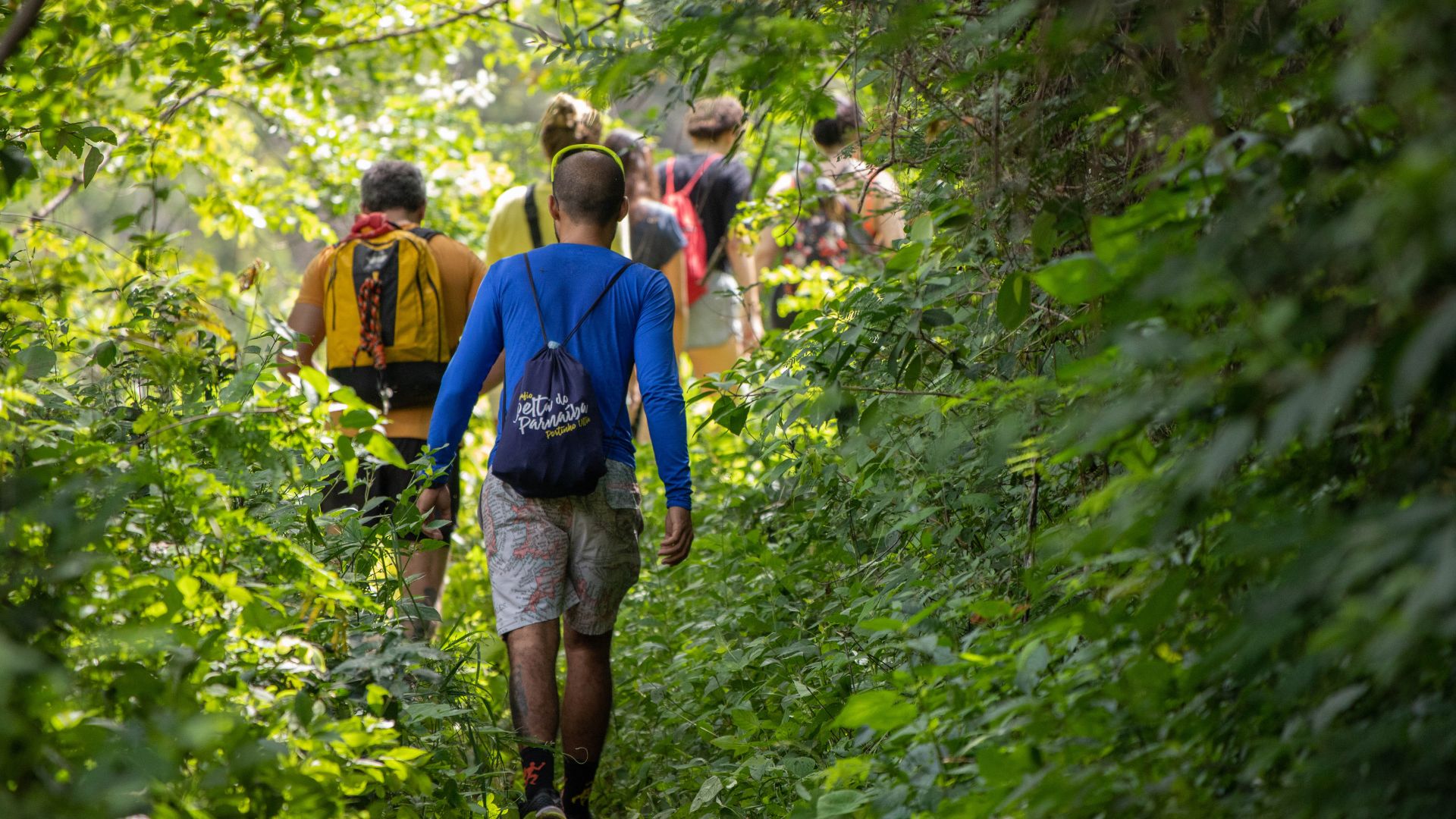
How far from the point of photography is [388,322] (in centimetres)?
492

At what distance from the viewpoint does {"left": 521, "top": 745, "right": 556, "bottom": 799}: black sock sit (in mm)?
3529

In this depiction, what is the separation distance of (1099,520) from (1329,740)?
0.87 m

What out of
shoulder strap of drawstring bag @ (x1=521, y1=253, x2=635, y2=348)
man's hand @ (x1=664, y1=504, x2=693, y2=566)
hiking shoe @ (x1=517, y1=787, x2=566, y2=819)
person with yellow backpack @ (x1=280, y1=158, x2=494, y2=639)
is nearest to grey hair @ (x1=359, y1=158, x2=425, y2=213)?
person with yellow backpack @ (x1=280, y1=158, x2=494, y2=639)

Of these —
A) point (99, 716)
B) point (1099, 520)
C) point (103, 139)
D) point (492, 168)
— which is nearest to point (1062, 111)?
point (1099, 520)

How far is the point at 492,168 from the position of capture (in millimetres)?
9086

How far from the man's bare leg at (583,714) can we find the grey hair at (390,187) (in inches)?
87.5

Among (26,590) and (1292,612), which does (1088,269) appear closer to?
(1292,612)

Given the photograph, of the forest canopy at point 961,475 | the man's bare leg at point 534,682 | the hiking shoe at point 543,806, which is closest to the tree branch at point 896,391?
the forest canopy at point 961,475

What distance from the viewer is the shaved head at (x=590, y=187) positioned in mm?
3924

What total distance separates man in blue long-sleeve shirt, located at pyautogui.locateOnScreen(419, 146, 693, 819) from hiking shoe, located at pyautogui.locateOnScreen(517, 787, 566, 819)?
0.05 meters

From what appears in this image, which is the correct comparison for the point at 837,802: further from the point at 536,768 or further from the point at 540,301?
the point at 540,301

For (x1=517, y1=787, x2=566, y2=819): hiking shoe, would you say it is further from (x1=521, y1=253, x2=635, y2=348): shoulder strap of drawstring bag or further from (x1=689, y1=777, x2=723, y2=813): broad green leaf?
(x1=521, y1=253, x2=635, y2=348): shoulder strap of drawstring bag

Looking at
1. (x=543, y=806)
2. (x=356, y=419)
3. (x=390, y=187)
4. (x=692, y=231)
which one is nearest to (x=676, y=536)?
(x=543, y=806)

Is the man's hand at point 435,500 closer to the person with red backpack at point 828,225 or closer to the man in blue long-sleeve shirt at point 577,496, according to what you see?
the man in blue long-sleeve shirt at point 577,496
